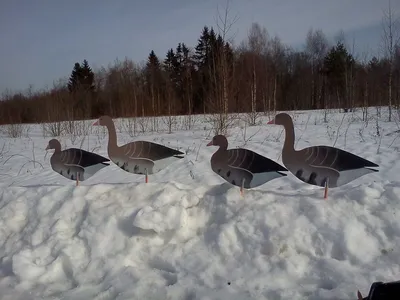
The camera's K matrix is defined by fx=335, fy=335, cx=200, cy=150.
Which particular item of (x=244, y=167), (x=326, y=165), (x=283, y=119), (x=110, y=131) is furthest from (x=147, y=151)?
(x=326, y=165)

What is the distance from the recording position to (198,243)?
280 cm

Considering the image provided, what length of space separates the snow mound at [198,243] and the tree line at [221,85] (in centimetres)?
573

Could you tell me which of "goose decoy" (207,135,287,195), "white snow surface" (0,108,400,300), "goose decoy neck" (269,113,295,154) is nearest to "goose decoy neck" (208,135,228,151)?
"goose decoy" (207,135,287,195)

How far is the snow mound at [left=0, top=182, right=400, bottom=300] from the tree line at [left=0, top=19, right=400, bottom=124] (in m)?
5.73

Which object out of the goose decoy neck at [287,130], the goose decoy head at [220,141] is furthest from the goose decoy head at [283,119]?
the goose decoy head at [220,141]

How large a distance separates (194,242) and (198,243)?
4 cm

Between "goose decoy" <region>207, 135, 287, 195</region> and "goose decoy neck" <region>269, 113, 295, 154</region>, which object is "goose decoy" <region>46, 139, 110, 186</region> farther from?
"goose decoy neck" <region>269, 113, 295, 154</region>

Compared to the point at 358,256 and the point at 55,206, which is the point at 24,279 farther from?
the point at 358,256

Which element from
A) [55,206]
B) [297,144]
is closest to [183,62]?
[297,144]

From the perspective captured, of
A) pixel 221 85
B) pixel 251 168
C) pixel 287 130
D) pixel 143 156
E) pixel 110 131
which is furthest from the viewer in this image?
pixel 221 85

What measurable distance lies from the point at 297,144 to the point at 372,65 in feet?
60.1

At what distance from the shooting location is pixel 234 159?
9.83 feet

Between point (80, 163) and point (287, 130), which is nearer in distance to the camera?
point (287, 130)

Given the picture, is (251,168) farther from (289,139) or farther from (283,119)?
(283,119)
